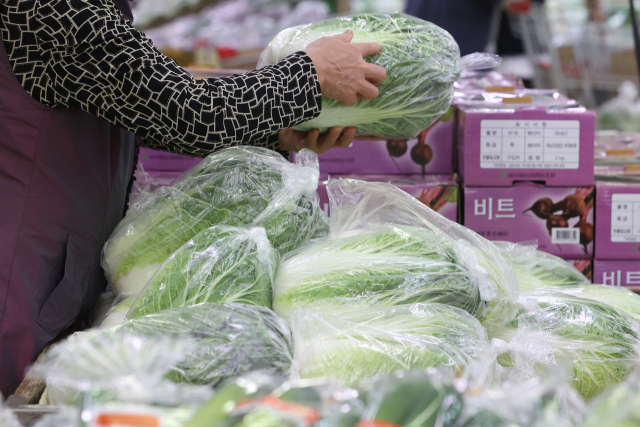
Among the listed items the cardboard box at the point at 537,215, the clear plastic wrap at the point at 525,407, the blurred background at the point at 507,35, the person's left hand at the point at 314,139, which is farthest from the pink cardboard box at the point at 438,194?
the blurred background at the point at 507,35

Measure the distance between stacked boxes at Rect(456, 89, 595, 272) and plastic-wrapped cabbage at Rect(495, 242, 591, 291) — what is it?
34 centimetres

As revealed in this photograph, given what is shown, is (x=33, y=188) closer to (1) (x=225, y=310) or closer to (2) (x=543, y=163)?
(1) (x=225, y=310)

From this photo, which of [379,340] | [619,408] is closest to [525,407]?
[619,408]

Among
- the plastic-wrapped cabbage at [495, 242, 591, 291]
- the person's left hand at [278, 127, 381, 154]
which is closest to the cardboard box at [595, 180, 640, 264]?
the plastic-wrapped cabbage at [495, 242, 591, 291]

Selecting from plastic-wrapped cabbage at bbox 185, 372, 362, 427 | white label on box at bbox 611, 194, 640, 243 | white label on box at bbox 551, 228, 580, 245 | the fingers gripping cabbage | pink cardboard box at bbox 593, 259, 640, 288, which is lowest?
pink cardboard box at bbox 593, 259, 640, 288

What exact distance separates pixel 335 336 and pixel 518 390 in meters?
0.41

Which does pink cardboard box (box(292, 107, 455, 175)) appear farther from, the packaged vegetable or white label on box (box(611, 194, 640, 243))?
the packaged vegetable

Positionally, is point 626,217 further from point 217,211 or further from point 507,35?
point 507,35

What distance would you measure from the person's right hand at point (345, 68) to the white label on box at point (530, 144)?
1.95ft

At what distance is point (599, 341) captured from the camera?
1.26 m

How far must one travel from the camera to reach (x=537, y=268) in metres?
1.64

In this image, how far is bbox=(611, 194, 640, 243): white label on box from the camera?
6.53 ft

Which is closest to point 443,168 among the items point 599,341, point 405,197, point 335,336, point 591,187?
point 591,187

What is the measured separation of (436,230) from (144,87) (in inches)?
26.6
